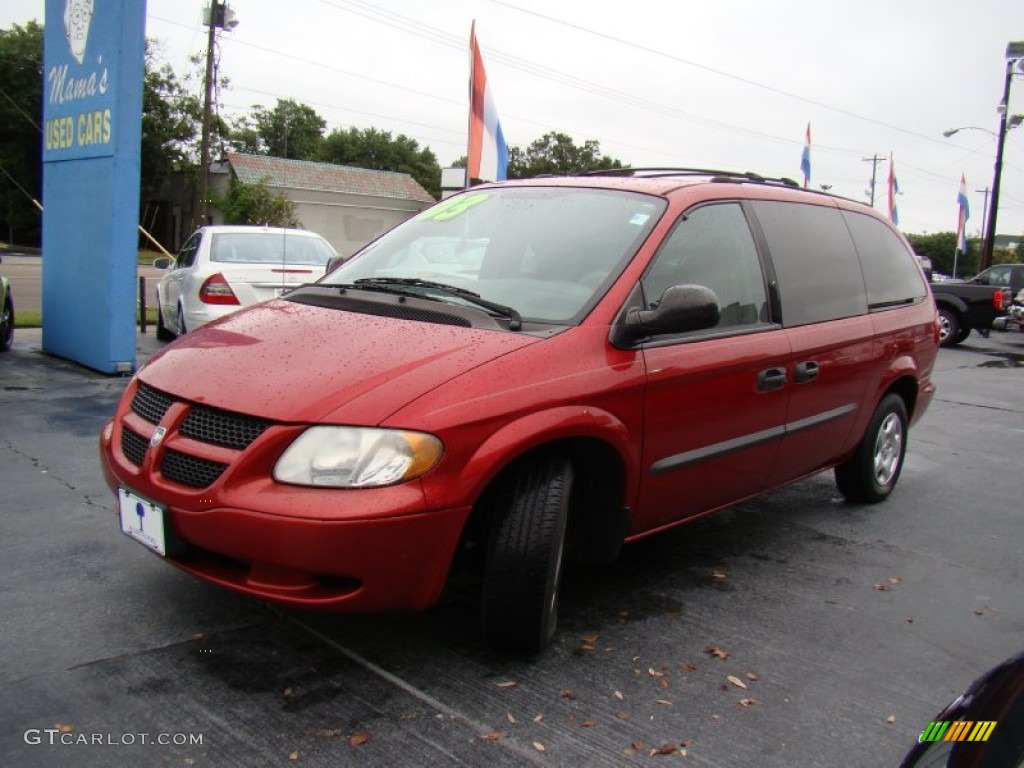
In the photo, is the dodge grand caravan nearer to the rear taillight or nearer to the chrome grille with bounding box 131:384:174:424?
the chrome grille with bounding box 131:384:174:424

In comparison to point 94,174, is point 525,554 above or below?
below

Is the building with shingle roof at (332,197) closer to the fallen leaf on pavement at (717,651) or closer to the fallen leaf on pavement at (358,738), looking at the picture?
the fallen leaf on pavement at (717,651)

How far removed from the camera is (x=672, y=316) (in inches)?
124

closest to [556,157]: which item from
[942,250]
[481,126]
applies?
[942,250]

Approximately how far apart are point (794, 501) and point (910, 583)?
4.37 ft

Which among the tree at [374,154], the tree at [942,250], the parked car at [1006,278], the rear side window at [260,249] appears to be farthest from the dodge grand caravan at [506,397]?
the tree at [374,154]

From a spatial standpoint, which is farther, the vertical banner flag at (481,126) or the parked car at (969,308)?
the parked car at (969,308)

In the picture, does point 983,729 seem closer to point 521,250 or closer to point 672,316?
point 672,316

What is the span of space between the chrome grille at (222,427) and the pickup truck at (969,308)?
1663 cm

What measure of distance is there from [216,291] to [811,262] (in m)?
6.42

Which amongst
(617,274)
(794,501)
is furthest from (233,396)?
(794,501)

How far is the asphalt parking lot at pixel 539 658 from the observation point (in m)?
2.53

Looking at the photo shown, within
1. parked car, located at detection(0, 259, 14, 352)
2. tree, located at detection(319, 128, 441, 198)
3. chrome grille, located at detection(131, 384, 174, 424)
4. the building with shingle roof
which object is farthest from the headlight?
tree, located at detection(319, 128, 441, 198)

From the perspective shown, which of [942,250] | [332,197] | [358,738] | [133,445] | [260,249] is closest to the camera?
[358,738]
